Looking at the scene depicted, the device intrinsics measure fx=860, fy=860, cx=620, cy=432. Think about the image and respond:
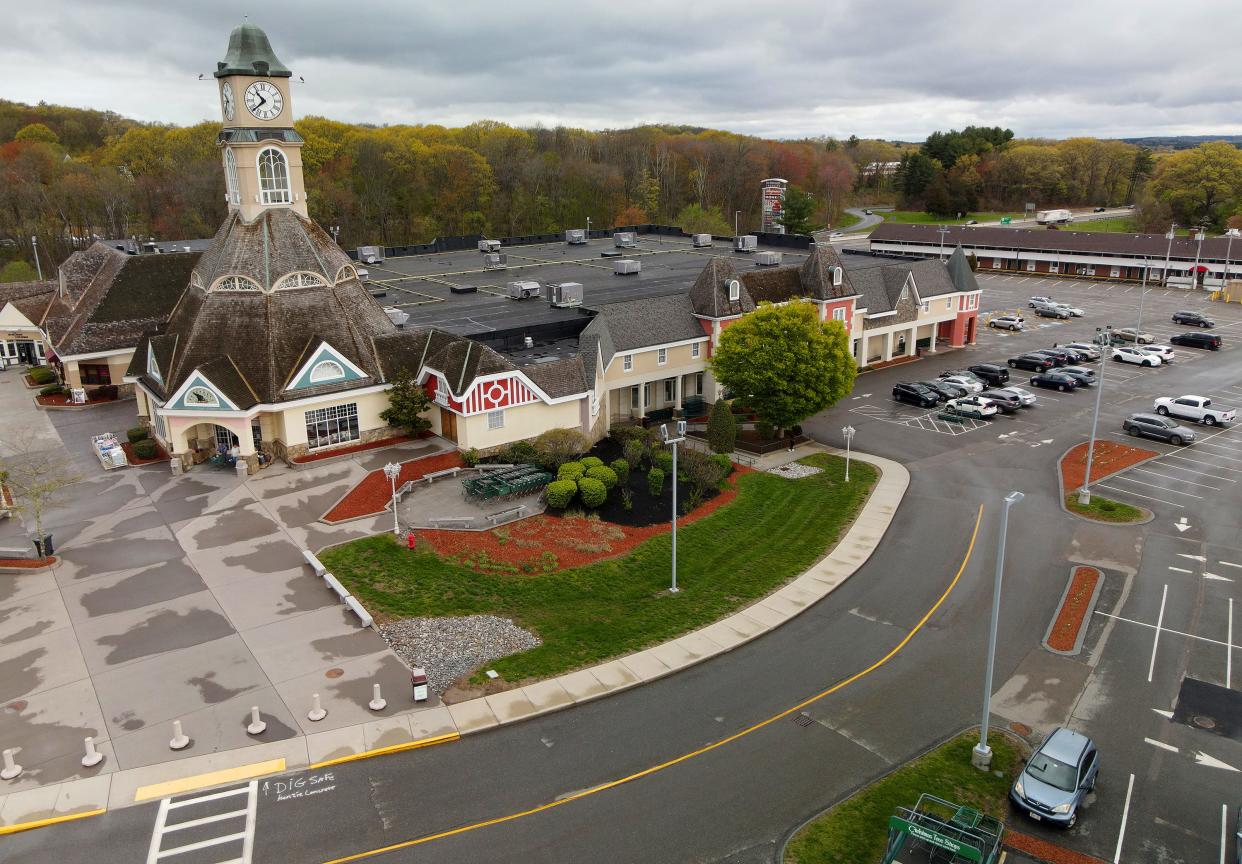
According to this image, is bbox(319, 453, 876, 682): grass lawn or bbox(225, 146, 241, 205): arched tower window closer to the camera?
bbox(319, 453, 876, 682): grass lawn

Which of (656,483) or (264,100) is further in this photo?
(264,100)

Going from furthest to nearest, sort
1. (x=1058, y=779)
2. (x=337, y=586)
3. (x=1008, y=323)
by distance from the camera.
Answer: (x=1008, y=323)
(x=337, y=586)
(x=1058, y=779)

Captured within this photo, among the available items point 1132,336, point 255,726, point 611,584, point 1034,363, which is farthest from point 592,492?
point 1132,336

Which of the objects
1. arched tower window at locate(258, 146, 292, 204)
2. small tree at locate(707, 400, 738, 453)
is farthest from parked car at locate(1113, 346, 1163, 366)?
arched tower window at locate(258, 146, 292, 204)

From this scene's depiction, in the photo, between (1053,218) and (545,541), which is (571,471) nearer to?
(545,541)

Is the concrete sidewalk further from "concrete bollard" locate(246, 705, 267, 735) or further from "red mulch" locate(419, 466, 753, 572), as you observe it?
"red mulch" locate(419, 466, 753, 572)
